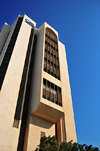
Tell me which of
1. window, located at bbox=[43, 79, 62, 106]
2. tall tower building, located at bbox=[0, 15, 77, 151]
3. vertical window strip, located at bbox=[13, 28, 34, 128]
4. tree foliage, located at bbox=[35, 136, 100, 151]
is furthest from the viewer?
window, located at bbox=[43, 79, 62, 106]

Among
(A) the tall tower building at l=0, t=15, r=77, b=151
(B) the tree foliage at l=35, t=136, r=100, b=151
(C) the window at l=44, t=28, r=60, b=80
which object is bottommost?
(B) the tree foliage at l=35, t=136, r=100, b=151

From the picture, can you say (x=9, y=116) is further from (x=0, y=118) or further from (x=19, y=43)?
(x=19, y=43)

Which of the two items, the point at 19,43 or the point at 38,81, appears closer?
the point at 38,81

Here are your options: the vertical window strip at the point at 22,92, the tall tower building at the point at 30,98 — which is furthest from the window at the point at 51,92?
the vertical window strip at the point at 22,92

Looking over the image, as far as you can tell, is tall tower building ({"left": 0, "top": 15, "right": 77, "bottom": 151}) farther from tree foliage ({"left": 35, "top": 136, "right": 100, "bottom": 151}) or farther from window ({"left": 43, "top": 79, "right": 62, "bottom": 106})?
tree foliage ({"left": 35, "top": 136, "right": 100, "bottom": 151})

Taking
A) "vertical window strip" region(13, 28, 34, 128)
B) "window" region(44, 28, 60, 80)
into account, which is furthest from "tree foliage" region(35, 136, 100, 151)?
"window" region(44, 28, 60, 80)

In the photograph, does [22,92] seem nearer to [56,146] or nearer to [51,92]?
[51,92]

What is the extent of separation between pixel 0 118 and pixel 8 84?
4.93 meters

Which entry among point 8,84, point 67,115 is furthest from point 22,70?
point 67,115

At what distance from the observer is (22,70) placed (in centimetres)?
2200

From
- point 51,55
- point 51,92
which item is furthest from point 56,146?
point 51,55

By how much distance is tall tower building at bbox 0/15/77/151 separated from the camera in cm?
1628

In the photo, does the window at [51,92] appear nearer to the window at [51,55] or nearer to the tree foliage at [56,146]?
the window at [51,55]

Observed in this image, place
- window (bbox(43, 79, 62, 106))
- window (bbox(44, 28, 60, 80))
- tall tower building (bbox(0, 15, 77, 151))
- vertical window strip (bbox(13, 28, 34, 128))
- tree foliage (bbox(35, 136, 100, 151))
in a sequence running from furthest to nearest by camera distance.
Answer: window (bbox(44, 28, 60, 80)) → window (bbox(43, 79, 62, 106)) → vertical window strip (bbox(13, 28, 34, 128)) → tall tower building (bbox(0, 15, 77, 151)) → tree foliage (bbox(35, 136, 100, 151))
